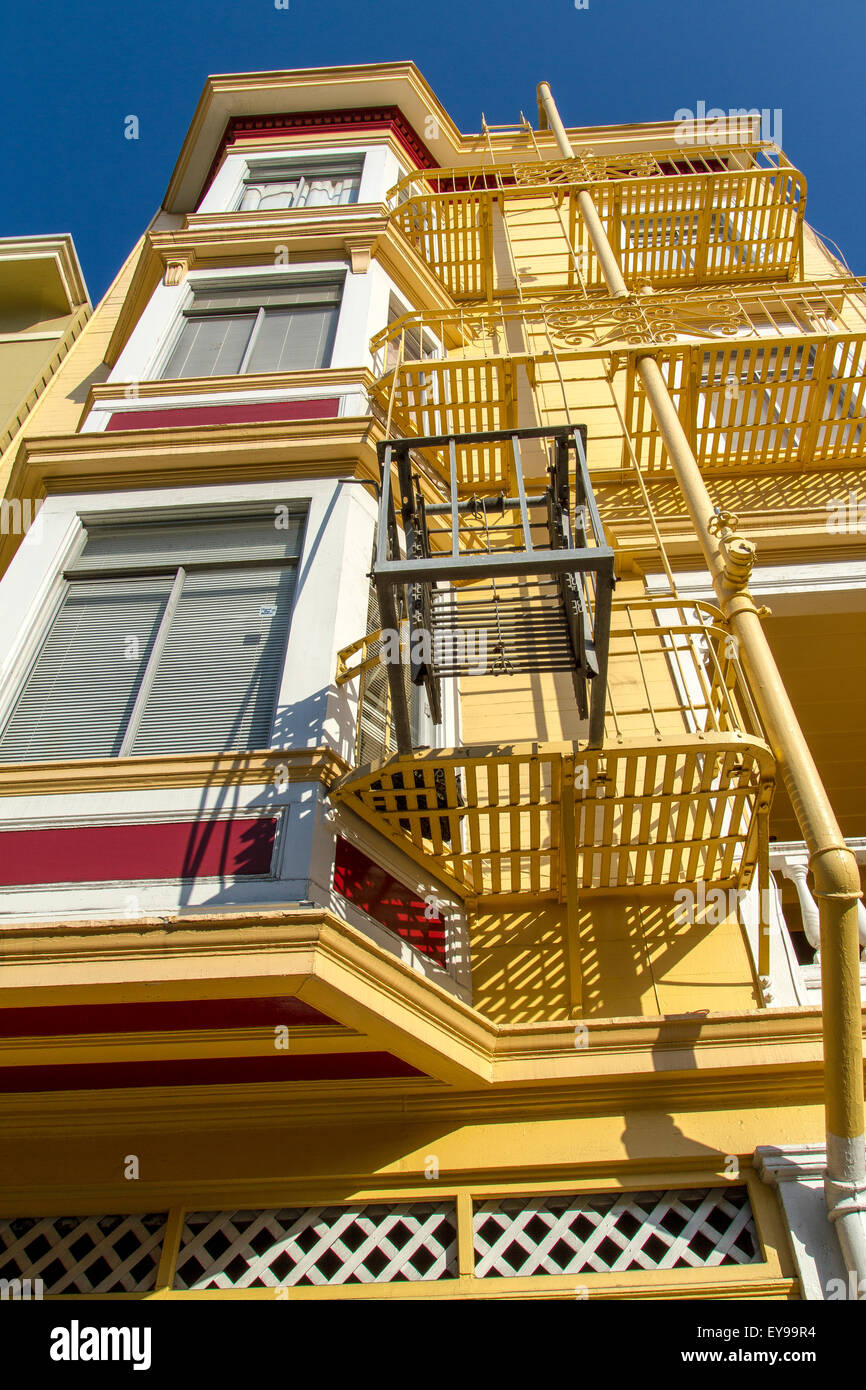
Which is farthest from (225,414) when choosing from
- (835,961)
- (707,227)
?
(707,227)

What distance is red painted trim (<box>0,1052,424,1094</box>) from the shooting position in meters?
5.44

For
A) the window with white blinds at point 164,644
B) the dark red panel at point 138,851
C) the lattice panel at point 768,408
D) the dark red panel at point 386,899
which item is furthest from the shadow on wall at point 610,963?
the lattice panel at point 768,408

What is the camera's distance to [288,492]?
25.0ft

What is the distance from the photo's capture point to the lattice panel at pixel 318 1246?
16.9 feet

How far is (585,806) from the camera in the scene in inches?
233

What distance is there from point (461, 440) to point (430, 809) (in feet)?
7.27

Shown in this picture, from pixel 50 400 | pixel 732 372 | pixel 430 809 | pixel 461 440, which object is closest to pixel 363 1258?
pixel 430 809

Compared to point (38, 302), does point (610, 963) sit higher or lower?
lower

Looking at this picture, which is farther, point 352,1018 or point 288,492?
Answer: point 288,492

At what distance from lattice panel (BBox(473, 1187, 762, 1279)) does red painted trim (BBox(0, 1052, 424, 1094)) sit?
3.03 ft

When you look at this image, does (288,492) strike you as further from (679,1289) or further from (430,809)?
(679,1289)

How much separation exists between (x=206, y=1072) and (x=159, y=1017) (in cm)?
73

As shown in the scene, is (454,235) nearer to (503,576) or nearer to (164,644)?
(164,644)

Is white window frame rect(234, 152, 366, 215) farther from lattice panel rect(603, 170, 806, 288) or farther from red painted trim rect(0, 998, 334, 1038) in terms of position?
red painted trim rect(0, 998, 334, 1038)
